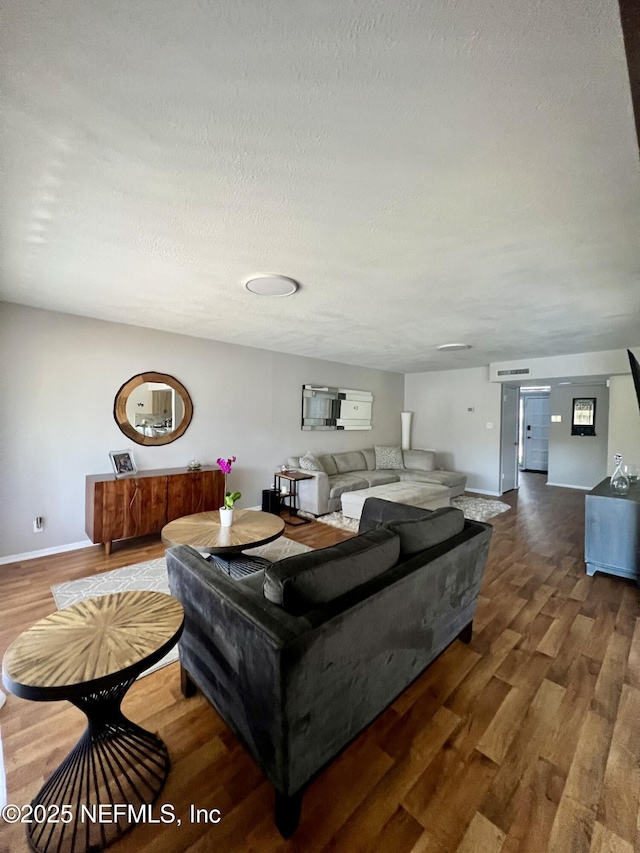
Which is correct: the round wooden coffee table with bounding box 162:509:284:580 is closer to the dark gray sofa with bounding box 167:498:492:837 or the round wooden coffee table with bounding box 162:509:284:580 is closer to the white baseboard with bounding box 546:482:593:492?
the dark gray sofa with bounding box 167:498:492:837

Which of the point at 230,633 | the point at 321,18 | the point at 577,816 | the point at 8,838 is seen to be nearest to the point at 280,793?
the point at 230,633

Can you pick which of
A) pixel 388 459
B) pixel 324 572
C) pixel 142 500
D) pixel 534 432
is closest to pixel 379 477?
pixel 388 459

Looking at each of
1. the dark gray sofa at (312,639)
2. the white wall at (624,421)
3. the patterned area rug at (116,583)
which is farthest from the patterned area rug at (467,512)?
the dark gray sofa at (312,639)

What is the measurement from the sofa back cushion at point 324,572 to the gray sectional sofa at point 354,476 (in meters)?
3.10

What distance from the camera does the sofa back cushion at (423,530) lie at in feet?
5.61

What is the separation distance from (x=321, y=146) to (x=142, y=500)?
341 centimetres

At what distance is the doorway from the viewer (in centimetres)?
820

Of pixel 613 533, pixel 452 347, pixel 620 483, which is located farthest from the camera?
pixel 452 347

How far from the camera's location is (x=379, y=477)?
5473 millimetres

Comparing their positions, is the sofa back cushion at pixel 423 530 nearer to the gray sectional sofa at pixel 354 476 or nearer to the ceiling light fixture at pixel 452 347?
the gray sectional sofa at pixel 354 476

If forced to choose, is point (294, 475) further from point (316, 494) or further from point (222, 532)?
point (222, 532)

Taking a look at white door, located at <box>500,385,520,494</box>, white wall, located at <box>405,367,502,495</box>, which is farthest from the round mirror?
white door, located at <box>500,385,520,494</box>

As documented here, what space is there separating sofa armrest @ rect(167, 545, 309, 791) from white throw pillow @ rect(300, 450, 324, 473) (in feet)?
11.1

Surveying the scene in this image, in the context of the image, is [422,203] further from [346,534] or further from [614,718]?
[346,534]
